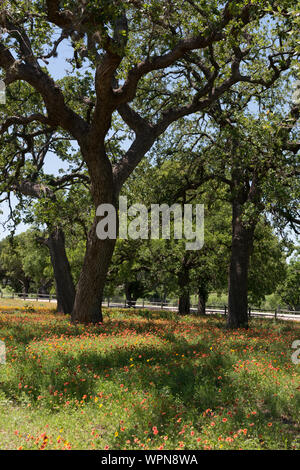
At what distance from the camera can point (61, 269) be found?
63.7 feet

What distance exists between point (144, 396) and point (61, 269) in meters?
13.7

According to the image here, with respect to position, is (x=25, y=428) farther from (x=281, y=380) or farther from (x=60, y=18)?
(x=60, y=18)

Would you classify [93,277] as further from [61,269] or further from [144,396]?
[144,396]

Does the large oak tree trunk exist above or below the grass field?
above

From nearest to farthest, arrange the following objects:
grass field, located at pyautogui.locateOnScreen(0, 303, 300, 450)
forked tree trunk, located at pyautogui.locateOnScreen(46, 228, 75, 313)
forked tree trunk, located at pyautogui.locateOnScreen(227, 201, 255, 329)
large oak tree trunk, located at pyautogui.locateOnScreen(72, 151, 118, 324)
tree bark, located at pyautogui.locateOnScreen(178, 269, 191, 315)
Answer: grass field, located at pyautogui.locateOnScreen(0, 303, 300, 450)
large oak tree trunk, located at pyautogui.locateOnScreen(72, 151, 118, 324)
forked tree trunk, located at pyautogui.locateOnScreen(227, 201, 255, 329)
forked tree trunk, located at pyautogui.locateOnScreen(46, 228, 75, 313)
tree bark, located at pyautogui.locateOnScreen(178, 269, 191, 315)

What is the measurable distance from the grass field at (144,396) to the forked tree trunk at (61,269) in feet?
30.2

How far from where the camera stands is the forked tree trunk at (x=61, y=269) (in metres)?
19.3

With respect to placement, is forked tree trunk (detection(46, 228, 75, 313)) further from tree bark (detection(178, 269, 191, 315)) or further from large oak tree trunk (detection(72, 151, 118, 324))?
tree bark (detection(178, 269, 191, 315))

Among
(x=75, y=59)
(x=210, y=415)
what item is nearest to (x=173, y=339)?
(x=210, y=415)

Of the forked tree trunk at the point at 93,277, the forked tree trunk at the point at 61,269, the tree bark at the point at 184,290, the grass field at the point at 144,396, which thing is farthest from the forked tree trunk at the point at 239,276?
the tree bark at the point at 184,290

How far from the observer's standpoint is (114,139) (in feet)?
60.1

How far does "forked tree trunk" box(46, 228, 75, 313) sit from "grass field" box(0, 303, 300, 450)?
362 inches

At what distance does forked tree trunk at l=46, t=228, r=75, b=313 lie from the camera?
19328 millimetres

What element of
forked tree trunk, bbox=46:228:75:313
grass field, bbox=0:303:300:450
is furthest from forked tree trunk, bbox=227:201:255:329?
forked tree trunk, bbox=46:228:75:313
